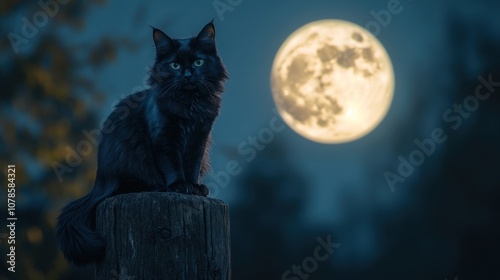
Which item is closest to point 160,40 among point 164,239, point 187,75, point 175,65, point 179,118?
point 175,65

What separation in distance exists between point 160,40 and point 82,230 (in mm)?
1736

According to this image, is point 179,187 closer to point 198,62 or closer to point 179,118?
point 179,118

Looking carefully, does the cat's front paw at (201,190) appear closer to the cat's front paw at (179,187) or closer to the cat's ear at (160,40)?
the cat's front paw at (179,187)

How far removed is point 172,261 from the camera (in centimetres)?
370

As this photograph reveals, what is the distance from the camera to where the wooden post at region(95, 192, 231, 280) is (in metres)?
3.71

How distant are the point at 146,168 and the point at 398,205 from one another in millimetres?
14194

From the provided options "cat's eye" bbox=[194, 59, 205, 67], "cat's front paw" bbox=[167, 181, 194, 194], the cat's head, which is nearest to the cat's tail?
"cat's front paw" bbox=[167, 181, 194, 194]

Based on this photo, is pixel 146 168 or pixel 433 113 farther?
pixel 433 113

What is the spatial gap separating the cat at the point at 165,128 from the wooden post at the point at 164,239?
27.7 inches

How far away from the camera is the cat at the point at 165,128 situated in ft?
15.9

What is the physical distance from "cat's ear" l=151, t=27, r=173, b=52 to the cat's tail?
1.19 m

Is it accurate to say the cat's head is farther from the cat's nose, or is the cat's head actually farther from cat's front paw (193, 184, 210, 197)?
cat's front paw (193, 184, 210, 197)

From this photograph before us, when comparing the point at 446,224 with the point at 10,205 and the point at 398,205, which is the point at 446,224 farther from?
the point at 10,205

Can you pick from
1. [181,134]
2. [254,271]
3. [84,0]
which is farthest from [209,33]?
[254,271]
